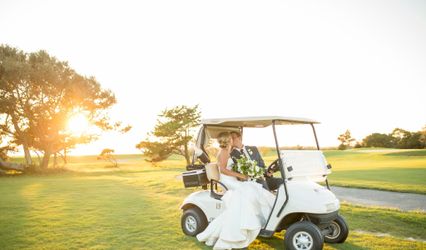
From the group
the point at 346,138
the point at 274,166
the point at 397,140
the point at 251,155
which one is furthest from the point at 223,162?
the point at 346,138

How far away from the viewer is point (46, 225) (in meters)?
8.86

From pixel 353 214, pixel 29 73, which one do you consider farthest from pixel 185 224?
pixel 29 73

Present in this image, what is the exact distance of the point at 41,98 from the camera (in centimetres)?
3284

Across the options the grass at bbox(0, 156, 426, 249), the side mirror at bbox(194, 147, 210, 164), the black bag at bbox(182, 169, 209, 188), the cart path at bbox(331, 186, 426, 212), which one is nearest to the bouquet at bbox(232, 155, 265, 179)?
the side mirror at bbox(194, 147, 210, 164)

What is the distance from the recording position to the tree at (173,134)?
42125mm

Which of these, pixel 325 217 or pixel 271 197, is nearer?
pixel 325 217

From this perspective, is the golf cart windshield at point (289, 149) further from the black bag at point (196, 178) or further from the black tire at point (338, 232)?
the black tire at point (338, 232)

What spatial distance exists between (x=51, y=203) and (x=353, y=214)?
1109 centimetres

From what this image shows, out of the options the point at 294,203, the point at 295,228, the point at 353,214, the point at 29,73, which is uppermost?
the point at 29,73

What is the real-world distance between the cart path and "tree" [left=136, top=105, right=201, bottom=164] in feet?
94.1

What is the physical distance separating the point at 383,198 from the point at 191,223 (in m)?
9.28

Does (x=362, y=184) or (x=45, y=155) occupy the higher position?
(x=45, y=155)

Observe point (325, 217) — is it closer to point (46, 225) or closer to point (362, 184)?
point (46, 225)

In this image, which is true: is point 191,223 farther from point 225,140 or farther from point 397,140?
point 397,140
